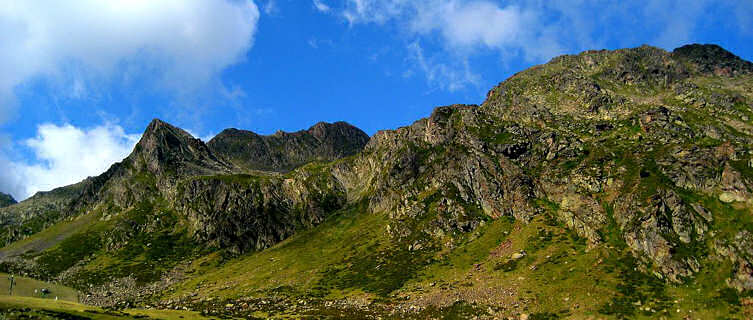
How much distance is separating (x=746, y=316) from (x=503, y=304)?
50.5 metres

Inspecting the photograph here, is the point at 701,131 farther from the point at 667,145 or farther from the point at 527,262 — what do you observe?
the point at 527,262

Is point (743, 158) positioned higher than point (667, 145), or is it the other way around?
point (667, 145)

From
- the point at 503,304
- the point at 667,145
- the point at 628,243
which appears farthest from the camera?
the point at 667,145

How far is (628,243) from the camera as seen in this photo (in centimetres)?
12619

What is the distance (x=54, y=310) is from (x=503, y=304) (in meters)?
107

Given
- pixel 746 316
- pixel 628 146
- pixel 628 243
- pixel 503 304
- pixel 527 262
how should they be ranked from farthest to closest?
pixel 628 146
pixel 527 262
pixel 628 243
pixel 503 304
pixel 746 316

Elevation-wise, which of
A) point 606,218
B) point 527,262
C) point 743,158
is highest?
point 743,158

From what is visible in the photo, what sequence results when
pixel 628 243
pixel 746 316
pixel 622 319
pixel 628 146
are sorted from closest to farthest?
pixel 746 316 < pixel 622 319 < pixel 628 243 < pixel 628 146

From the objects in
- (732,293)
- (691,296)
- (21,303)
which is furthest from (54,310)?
(732,293)

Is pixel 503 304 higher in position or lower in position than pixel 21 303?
lower

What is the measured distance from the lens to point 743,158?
13038cm

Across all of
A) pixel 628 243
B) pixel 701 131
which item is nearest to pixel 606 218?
pixel 628 243

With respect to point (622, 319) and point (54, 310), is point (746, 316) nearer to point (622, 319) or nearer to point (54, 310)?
point (622, 319)

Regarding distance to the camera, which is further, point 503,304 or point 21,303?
point 503,304
